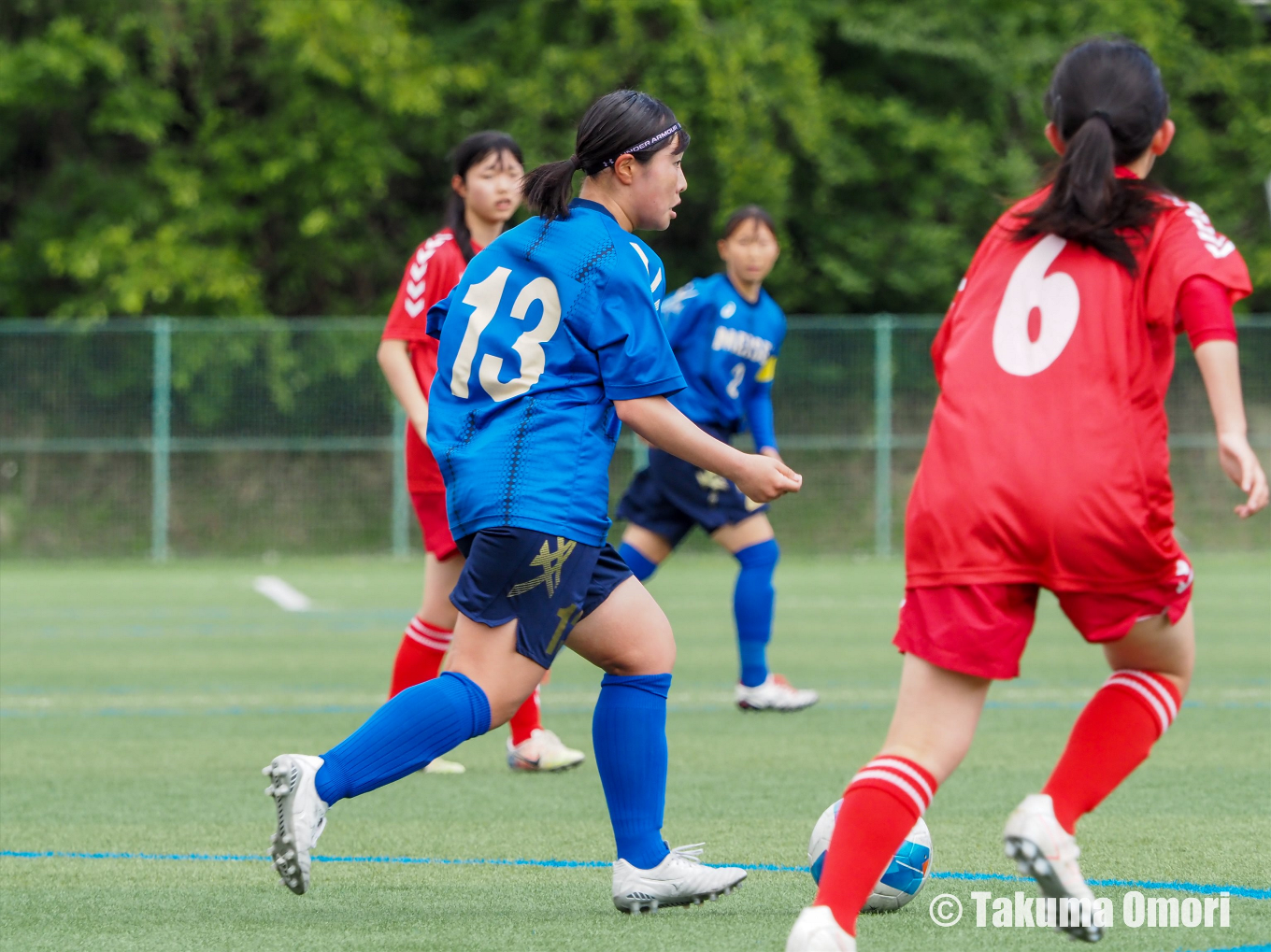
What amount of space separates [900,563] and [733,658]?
8.17 meters

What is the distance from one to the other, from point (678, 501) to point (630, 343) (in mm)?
3861

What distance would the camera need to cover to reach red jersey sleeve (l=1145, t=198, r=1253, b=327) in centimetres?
290

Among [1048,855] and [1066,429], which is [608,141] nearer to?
[1066,429]

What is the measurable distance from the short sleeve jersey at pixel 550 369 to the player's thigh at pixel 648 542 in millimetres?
3800

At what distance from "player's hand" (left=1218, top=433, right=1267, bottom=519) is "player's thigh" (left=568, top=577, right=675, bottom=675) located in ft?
4.14

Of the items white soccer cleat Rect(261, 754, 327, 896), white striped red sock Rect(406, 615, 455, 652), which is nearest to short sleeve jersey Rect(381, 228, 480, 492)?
white striped red sock Rect(406, 615, 455, 652)

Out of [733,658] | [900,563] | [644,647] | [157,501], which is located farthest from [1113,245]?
[157,501]

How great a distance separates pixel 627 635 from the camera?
12.1ft

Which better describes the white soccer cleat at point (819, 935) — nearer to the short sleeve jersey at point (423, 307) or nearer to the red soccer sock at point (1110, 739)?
the red soccer sock at point (1110, 739)

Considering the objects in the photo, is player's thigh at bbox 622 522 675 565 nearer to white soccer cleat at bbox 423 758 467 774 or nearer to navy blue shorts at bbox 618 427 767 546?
navy blue shorts at bbox 618 427 767 546

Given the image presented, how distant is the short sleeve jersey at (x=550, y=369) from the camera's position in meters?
3.44

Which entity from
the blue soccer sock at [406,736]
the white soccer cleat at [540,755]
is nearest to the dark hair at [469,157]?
the white soccer cleat at [540,755]

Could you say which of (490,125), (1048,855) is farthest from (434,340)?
(490,125)

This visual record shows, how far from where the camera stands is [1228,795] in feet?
16.5
